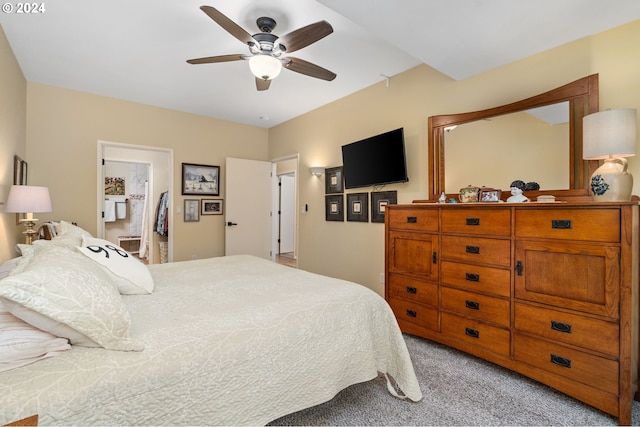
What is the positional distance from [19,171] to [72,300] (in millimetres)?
3046

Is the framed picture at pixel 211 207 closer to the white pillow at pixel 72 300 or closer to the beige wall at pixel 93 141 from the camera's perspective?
the beige wall at pixel 93 141

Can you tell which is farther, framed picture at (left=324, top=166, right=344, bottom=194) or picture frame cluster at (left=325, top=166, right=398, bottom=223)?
framed picture at (left=324, top=166, right=344, bottom=194)

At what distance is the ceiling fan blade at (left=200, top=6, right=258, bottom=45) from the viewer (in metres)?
1.77

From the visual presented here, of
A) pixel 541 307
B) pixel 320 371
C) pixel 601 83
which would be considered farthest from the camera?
pixel 601 83

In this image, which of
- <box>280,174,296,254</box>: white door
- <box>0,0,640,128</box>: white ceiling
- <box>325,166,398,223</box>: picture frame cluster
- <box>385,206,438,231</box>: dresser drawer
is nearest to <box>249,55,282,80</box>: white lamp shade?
<box>0,0,640,128</box>: white ceiling

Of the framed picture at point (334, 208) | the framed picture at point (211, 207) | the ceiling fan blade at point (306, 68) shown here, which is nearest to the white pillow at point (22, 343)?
the ceiling fan blade at point (306, 68)

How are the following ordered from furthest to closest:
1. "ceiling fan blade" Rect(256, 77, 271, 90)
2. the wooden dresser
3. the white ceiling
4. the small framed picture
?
"ceiling fan blade" Rect(256, 77, 271, 90) < the small framed picture < the white ceiling < the wooden dresser

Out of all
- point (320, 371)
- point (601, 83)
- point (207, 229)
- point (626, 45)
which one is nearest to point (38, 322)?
point (320, 371)

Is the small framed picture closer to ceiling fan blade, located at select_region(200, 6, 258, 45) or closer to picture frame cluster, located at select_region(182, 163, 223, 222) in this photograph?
ceiling fan blade, located at select_region(200, 6, 258, 45)

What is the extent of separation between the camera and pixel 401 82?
3.21 meters

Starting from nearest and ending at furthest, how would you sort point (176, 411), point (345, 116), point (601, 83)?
point (176, 411), point (601, 83), point (345, 116)

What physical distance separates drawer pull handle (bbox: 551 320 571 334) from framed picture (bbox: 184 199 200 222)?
4527 millimetres

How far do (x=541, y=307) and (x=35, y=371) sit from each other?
98.3 inches

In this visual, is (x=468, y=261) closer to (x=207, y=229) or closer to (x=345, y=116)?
(x=345, y=116)
